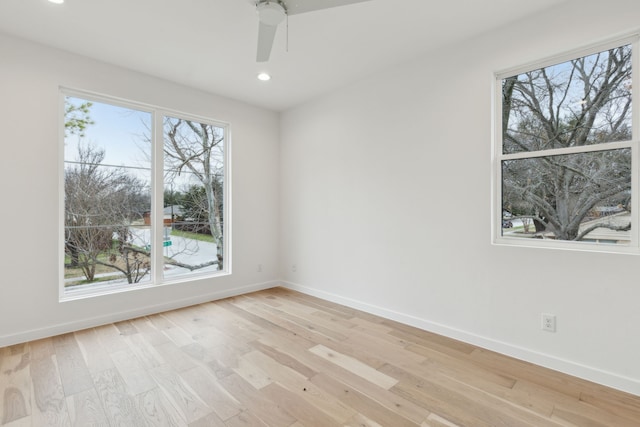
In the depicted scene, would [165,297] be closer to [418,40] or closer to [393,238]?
[393,238]

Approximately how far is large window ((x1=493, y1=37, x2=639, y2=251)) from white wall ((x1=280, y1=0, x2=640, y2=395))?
0.14m

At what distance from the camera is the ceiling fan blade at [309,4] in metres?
1.81

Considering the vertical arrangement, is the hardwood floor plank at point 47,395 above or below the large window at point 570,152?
below

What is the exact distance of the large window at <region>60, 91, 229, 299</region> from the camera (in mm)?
3080

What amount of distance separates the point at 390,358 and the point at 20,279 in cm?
333

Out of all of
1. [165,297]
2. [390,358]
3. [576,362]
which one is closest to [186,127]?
[165,297]

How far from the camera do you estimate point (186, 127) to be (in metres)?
3.87

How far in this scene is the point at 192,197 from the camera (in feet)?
12.8

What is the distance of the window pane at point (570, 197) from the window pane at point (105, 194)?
381 cm

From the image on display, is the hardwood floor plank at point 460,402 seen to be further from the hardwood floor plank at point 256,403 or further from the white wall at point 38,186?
the white wall at point 38,186

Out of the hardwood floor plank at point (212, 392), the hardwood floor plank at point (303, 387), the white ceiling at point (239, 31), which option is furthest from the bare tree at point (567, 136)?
the hardwood floor plank at point (212, 392)

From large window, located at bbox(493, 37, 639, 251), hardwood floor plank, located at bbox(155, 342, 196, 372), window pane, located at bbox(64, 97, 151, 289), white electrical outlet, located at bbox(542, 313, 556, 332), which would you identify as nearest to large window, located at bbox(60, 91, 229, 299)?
window pane, located at bbox(64, 97, 151, 289)

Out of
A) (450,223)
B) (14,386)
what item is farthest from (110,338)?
(450,223)

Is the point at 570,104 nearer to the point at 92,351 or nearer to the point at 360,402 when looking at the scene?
the point at 360,402
